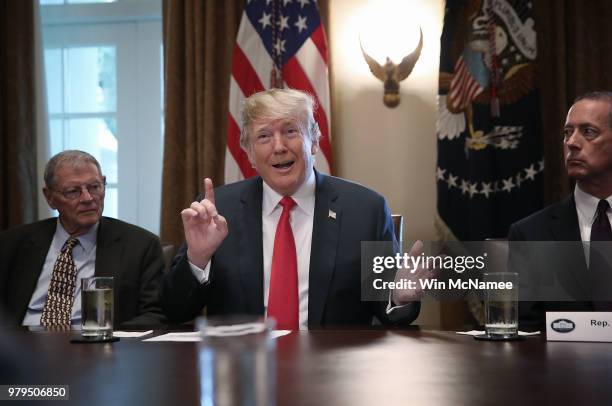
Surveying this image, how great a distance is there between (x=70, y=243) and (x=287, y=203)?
1.04 meters

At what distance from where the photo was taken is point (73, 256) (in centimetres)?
312

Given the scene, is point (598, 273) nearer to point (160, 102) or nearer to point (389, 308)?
point (389, 308)

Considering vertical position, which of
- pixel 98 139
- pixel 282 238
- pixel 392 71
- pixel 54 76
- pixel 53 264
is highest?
pixel 54 76

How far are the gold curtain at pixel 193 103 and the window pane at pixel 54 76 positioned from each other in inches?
36.4

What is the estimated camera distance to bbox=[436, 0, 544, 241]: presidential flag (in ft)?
13.3

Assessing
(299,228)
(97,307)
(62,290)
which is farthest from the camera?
(62,290)

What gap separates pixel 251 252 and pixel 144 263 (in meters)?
0.74

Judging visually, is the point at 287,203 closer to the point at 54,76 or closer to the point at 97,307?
the point at 97,307

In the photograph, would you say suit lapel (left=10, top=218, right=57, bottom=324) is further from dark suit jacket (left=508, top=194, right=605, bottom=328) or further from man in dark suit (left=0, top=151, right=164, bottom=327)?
dark suit jacket (left=508, top=194, right=605, bottom=328)

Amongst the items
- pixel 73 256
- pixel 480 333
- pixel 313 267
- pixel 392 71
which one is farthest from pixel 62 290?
pixel 392 71

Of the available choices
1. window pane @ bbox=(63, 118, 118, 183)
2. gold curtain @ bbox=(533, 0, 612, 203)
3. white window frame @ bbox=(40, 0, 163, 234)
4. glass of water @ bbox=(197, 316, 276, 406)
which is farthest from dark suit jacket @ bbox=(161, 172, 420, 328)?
window pane @ bbox=(63, 118, 118, 183)

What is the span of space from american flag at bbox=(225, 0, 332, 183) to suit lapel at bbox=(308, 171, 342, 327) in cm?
163

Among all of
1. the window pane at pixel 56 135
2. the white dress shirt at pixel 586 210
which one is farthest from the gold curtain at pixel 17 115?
the white dress shirt at pixel 586 210

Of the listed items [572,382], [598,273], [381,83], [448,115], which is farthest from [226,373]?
[381,83]
